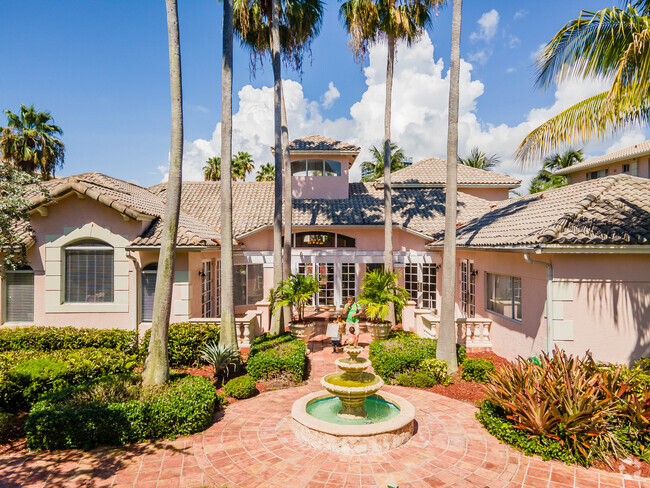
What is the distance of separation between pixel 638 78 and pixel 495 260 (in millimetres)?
6833

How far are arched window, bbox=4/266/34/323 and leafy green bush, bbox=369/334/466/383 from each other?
1220cm

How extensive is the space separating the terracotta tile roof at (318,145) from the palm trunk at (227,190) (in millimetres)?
10137

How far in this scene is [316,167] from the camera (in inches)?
867

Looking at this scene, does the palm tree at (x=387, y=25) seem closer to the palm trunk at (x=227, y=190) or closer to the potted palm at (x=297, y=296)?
the potted palm at (x=297, y=296)

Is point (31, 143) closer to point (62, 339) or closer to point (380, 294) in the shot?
point (62, 339)

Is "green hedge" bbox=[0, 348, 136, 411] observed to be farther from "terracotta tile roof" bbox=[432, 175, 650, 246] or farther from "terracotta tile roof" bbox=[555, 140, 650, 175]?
"terracotta tile roof" bbox=[555, 140, 650, 175]

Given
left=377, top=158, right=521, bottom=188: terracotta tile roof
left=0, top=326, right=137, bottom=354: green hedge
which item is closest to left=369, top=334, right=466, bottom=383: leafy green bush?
left=0, top=326, right=137, bottom=354: green hedge

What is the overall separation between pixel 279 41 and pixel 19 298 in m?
13.8

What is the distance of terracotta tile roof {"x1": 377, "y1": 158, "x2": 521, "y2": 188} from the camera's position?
25656 millimetres

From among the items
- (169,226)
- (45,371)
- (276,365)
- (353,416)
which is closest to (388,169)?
(276,365)

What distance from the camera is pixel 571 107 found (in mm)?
8469

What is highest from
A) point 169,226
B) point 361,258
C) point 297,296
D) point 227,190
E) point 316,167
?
point 316,167

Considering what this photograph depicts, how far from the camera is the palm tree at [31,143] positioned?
22688 mm

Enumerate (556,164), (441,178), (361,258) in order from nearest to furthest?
1. (361,258)
2. (441,178)
3. (556,164)
